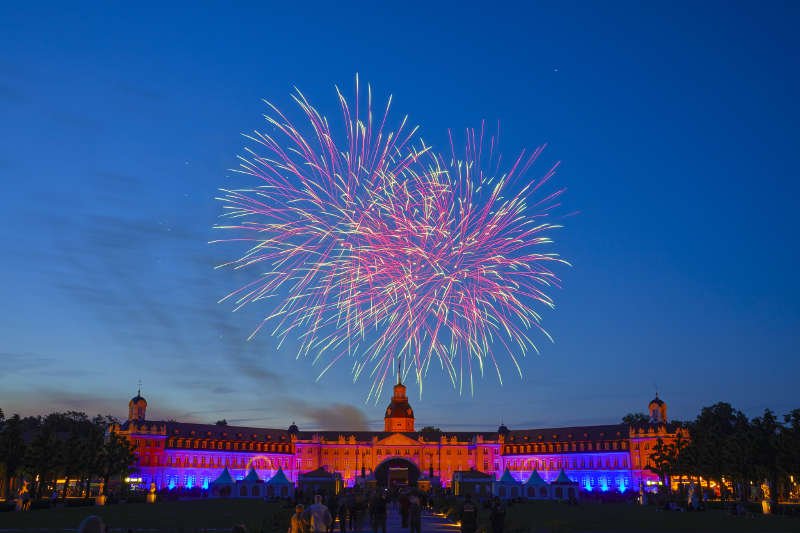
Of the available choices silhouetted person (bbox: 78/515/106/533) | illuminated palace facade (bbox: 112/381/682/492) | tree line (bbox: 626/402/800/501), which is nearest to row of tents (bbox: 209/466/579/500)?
tree line (bbox: 626/402/800/501)

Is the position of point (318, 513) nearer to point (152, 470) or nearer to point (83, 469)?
point (83, 469)

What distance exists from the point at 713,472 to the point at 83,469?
231 ft

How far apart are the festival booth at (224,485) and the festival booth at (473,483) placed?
3106 centimetres

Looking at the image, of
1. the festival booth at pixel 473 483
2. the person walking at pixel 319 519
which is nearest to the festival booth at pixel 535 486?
the festival booth at pixel 473 483

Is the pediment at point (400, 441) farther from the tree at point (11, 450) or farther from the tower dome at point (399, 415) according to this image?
the tree at point (11, 450)

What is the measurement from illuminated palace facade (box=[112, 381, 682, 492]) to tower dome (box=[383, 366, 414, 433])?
235 millimetres

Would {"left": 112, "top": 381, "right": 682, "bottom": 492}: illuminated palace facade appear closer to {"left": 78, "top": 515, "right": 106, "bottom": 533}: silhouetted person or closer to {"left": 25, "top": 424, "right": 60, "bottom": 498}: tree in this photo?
{"left": 25, "top": 424, "right": 60, "bottom": 498}: tree

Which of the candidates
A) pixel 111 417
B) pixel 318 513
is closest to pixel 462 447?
pixel 111 417

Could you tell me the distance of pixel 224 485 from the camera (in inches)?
4134

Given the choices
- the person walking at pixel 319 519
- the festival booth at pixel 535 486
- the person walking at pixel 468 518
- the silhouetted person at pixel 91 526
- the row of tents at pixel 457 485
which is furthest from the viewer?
the row of tents at pixel 457 485

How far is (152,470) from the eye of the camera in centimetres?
15062

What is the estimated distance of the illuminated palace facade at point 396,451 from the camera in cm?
15212

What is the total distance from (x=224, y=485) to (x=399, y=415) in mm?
79009

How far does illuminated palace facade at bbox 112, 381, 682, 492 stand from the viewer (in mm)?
152125
